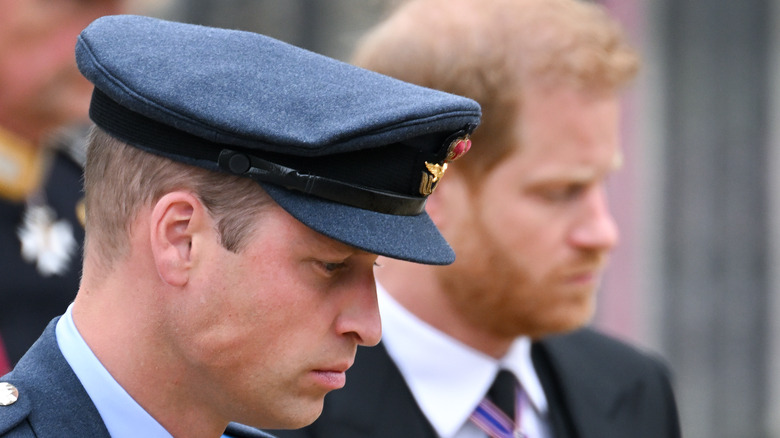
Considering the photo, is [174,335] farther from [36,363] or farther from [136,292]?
[36,363]

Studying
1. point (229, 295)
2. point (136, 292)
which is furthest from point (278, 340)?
point (136, 292)

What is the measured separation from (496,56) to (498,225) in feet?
1.43

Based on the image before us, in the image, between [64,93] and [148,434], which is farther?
[64,93]

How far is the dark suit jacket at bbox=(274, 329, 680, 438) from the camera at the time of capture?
8.91 feet

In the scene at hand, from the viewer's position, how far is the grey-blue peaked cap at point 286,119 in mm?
1714

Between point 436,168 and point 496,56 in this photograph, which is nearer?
point 436,168

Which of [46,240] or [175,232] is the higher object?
[175,232]

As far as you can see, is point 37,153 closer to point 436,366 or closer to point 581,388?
point 436,366

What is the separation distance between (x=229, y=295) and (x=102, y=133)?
384 millimetres

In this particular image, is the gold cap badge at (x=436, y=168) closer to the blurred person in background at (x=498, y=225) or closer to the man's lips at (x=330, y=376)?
the man's lips at (x=330, y=376)

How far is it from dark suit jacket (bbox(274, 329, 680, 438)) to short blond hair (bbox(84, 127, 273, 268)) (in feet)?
3.12

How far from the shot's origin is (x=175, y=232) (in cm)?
173

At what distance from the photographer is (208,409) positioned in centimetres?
180

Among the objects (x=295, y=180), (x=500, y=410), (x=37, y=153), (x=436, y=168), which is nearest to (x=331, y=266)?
(x=295, y=180)
